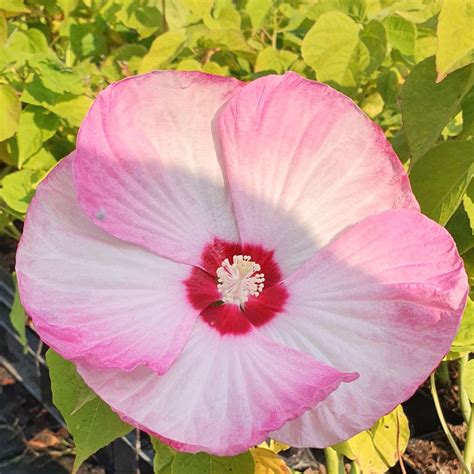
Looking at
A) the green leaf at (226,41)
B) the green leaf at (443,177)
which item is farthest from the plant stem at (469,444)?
the green leaf at (226,41)

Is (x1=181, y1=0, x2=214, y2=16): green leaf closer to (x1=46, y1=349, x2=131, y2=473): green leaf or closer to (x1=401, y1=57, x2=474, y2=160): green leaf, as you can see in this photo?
(x1=401, y1=57, x2=474, y2=160): green leaf

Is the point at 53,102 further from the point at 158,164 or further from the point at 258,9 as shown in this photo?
the point at 158,164

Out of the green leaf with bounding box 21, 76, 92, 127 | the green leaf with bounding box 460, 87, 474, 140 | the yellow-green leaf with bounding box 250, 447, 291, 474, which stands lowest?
the yellow-green leaf with bounding box 250, 447, 291, 474

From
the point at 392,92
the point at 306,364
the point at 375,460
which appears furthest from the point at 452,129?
the point at 306,364

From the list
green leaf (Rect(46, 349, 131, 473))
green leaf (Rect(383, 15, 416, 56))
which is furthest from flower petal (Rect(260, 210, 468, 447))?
green leaf (Rect(383, 15, 416, 56))

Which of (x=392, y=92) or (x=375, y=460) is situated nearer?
(x=375, y=460)

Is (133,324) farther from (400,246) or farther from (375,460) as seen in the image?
(375,460)
